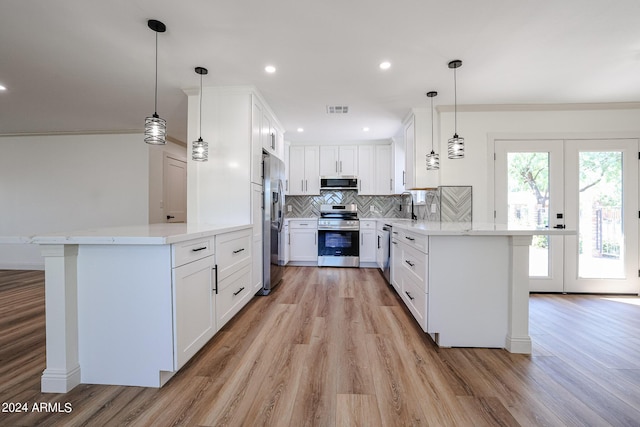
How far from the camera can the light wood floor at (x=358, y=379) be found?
1264 millimetres

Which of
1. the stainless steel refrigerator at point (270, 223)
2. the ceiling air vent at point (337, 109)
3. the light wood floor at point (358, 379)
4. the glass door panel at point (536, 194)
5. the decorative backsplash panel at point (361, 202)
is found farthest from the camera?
the decorative backsplash panel at point (361, 202)

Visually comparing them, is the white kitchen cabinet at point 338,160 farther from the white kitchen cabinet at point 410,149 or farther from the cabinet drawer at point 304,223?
the white kitchen cabinet at point 410,149

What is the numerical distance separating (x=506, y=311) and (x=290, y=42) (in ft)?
8.56

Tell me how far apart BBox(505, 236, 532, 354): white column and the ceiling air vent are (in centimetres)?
243

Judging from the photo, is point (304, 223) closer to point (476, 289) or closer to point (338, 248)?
point (338, 248)

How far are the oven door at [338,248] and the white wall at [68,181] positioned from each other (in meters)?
3.06

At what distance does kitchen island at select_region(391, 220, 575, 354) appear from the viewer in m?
1.83

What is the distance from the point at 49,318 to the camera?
1386 millimetres

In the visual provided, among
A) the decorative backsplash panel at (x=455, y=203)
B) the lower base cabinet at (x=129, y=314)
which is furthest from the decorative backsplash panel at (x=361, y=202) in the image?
the lower base cabinet at (x=129, y=314)

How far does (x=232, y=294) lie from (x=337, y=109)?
258cm

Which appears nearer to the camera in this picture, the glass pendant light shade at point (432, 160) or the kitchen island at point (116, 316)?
the kitchen island at point (116, 316)

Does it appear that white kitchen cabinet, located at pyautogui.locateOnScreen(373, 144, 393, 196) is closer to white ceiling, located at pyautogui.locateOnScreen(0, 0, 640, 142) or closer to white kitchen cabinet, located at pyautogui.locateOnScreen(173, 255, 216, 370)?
white ceiling, located at pyautogui.locateOnScreen(0, 0, 640, 142)

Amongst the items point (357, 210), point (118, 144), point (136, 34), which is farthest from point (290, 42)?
point (118, 144)

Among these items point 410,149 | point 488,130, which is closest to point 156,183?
point 410,149
